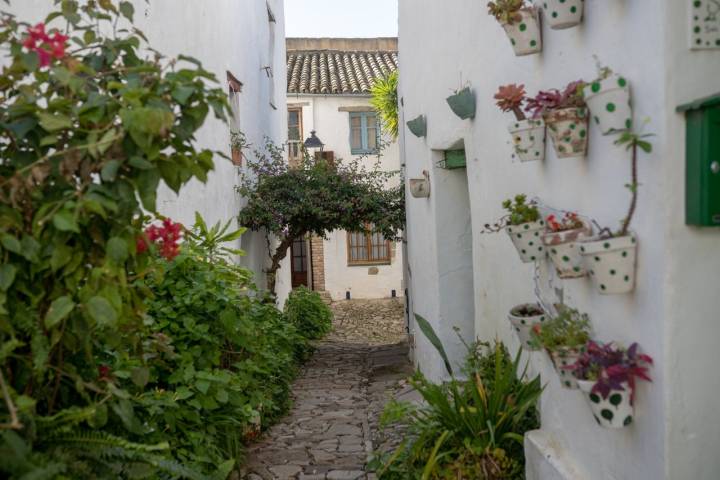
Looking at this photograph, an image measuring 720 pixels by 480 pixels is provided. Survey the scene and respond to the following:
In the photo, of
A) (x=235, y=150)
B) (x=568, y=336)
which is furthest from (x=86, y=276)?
(x=235, y=150)

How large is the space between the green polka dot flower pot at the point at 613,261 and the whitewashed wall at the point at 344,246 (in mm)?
17019

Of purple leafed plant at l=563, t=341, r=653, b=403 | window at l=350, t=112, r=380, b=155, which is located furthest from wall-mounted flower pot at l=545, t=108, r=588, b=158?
window at l=350, t=112, r=380, b=155

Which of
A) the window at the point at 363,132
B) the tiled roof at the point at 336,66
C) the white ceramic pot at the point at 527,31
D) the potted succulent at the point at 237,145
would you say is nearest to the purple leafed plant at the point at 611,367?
the white ceramic pot at the point at 527,31

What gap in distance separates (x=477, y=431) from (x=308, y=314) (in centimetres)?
869

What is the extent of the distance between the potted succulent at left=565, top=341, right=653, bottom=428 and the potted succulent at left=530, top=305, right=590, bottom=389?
3.0 inches

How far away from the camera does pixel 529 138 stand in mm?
3465

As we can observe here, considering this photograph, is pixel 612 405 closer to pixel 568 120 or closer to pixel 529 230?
pixel 529 230

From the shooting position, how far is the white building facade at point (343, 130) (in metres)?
19.4

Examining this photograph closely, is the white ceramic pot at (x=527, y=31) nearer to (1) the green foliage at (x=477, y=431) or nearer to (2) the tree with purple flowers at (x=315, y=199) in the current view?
(1) the green foliage at (x=477, y=431)

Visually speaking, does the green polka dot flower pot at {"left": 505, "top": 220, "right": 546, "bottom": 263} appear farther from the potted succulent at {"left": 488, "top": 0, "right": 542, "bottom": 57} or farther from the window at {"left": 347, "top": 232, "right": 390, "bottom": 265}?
the window at {"left": 347, "top": 232, "right": 390, "bottom": 265}

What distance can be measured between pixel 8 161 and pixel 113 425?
1.31m

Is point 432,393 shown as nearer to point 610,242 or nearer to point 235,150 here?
point 610,242

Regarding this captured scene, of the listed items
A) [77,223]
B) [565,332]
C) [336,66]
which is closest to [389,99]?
[336,66]

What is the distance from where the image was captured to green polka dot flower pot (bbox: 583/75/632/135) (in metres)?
2.69
